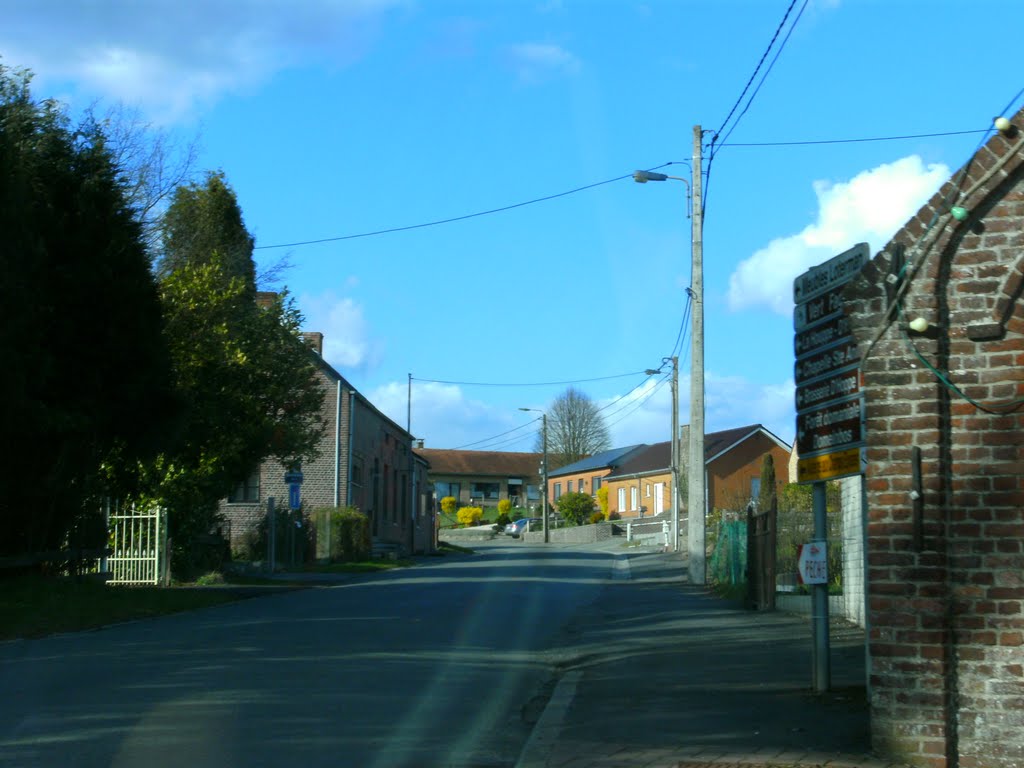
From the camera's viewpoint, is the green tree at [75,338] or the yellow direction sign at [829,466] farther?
the green tree at [75,338]

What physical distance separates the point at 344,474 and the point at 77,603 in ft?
80.4

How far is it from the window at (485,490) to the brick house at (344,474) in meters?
61.8

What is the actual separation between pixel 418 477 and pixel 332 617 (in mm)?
47145

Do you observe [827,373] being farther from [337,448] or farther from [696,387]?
[337,448]

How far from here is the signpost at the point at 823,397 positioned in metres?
7.99

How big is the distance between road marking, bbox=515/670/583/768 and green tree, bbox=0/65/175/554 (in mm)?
11289

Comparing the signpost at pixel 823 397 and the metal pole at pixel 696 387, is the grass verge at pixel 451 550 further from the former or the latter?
the signpost at pixel 823 397

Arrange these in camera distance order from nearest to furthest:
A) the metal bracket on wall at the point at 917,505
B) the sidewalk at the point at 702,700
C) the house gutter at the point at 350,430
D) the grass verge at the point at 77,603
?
the metal bracket on wall at the point at 917,505 → the sidewalk at the point at 702,700 → the grass verge at the point at 77,603 → the house gutter at the point at 350,430

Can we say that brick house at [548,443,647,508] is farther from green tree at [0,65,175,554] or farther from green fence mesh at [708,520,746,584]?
green tree at [0,65,175,554]

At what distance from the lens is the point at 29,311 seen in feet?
57.1

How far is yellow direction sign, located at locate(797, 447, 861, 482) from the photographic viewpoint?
794 centimetres

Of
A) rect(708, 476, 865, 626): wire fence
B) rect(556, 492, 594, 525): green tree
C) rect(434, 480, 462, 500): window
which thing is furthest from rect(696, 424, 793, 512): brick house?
rect(708, 476, 865, 626): wire fence

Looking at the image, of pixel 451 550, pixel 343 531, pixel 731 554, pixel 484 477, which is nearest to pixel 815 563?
pixel 731 554

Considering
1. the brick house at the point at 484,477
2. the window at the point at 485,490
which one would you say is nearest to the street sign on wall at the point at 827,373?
the brick house at the point at 484,477
